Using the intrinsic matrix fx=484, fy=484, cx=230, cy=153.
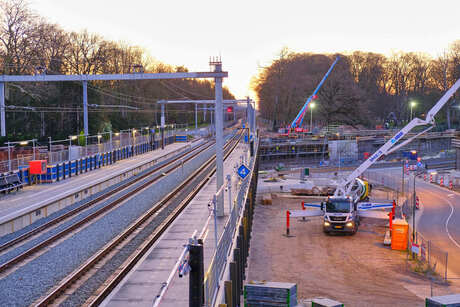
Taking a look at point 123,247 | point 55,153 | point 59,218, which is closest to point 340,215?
point 123,247

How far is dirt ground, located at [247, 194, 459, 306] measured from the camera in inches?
653

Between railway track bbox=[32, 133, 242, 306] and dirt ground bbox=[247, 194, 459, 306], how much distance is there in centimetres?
417

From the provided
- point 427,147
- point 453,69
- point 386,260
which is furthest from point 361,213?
point 453,69

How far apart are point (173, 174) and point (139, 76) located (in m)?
16.2

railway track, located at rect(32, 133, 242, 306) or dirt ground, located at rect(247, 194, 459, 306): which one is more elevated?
railway track, located at rect(32, 133, 242, 306)

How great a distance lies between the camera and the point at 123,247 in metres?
17.1

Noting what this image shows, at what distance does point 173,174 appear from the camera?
125ft

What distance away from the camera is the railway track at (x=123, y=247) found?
1234cm

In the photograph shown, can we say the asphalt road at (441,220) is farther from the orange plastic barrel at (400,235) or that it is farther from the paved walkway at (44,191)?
the paved walkway at (44,191)

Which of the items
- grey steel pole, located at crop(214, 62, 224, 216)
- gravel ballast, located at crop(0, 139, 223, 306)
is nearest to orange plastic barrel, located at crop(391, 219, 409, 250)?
grey steel pole, located at crop(214, 62, 224, 216)

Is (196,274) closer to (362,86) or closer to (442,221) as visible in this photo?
(442,221)

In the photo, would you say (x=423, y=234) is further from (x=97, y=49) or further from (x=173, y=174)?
(x=97, y=49)

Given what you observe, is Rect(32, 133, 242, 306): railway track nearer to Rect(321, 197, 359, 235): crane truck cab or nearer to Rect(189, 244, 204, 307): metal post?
Rect(189, 244, 204, 307): metal post

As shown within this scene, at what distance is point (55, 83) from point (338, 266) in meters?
39.8
